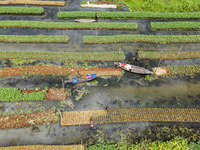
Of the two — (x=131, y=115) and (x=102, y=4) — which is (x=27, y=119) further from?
(x=102, y=4)

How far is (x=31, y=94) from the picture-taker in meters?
17.6

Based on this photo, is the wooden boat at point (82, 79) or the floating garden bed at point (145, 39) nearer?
the wooden boat at point (82, 79)

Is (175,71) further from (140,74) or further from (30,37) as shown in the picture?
(30,37)

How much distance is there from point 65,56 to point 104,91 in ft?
27.2

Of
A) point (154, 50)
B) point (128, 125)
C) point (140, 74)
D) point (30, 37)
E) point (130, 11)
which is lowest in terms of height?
point (128, 125)

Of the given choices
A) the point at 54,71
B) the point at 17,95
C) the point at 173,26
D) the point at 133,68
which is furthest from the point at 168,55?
the point at 17,95

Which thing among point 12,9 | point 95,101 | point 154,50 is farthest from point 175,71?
point 12,9

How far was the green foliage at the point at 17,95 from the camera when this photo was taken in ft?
56.9

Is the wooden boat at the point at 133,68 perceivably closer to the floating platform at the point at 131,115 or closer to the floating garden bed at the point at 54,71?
the floating garden bed at the point at 54,71

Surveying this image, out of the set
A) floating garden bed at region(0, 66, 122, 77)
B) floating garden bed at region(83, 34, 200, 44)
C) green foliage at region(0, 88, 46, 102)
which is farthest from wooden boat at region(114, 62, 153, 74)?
green foliage at region(0, 88, 46, 102)

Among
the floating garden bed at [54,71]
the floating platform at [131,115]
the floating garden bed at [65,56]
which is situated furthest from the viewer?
the floating garden bed at [65,56]

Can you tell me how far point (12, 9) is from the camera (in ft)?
92.3

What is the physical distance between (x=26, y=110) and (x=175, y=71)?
798 inches

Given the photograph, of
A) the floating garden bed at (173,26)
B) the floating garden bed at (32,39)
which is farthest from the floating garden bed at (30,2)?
the floating garden bed at (173,26)
